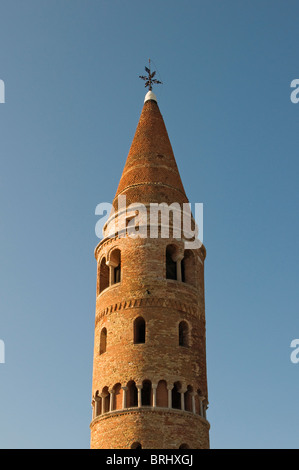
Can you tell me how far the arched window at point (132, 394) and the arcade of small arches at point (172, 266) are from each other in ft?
12.8

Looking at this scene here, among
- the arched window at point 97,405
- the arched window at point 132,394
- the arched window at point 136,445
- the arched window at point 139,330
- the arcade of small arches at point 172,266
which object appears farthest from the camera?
the arcade of small arches at point 172,266

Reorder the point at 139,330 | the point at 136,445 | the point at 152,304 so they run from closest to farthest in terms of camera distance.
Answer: the point at 136,445
the point at 152,304
the point at 139,330

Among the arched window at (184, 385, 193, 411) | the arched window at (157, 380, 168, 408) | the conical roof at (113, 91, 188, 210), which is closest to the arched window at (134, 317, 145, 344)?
the arched window at (157, 380, 168, 408)

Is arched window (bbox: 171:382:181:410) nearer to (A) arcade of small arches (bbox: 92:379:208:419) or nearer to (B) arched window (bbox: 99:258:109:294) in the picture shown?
(A) arcade of small arches (bbox: 92:379:208:419)

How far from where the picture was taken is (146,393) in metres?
21.4

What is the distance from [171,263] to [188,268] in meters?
0.66

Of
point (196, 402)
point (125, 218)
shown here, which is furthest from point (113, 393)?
point (125, 218)

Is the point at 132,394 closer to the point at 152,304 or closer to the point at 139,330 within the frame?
the point at 139,330

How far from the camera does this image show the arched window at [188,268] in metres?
23.7

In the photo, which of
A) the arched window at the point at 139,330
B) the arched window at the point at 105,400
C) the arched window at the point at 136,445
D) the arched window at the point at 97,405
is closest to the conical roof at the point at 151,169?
the arched window at the point at 139,330

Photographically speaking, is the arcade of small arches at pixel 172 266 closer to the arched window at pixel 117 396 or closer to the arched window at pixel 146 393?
the arched window at pixel 117 396

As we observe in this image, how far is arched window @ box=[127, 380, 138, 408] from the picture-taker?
21.0m

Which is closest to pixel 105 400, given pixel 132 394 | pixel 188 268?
pixel 132 394
